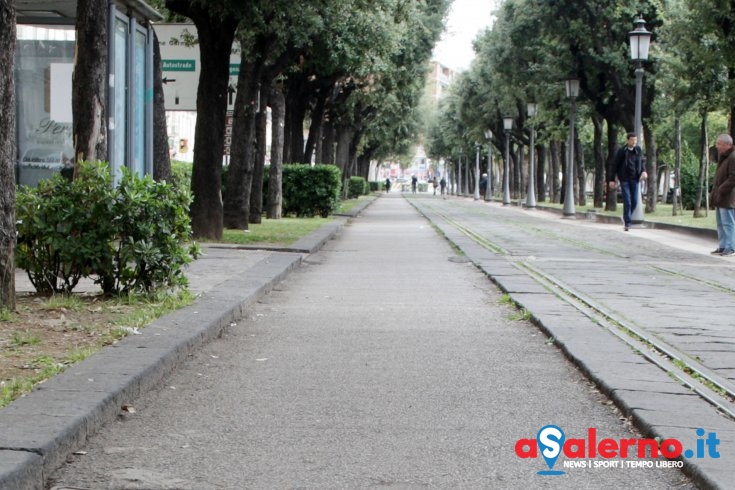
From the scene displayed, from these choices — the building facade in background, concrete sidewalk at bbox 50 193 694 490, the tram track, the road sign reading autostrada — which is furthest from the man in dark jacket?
concrete sidewalk at bbox 50 193 694 490

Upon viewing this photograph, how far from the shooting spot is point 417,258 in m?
16.8

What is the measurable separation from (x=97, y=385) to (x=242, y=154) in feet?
53.4

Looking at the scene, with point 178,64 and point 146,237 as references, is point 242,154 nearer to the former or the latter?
point 178,64

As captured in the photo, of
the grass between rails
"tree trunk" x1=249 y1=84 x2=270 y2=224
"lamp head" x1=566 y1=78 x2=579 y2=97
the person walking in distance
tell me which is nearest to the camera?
the person walking in distance

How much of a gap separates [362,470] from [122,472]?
A: 0.93 meters

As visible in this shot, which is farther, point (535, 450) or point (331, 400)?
point (331, 400)

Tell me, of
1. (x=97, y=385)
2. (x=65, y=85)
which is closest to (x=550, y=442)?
(x=97, y=385)

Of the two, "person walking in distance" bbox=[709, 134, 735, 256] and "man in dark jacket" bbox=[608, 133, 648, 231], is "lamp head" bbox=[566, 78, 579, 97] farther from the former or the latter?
"person walking in distance" bbox=[709, 134, 735, 256]

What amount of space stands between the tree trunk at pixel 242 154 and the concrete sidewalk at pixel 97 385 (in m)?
10.3

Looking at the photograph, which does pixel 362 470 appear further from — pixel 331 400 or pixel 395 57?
pixel 395 57

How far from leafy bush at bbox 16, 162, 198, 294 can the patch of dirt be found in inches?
10.0

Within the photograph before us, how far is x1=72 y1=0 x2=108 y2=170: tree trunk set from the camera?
11.2m

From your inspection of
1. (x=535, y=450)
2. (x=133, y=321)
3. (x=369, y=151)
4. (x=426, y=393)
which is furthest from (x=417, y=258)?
(x=369, y=151)

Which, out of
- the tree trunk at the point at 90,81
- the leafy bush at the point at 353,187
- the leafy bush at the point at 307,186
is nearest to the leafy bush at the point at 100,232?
the tree trunk at the point at 90,81
